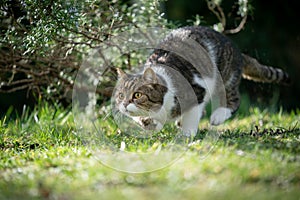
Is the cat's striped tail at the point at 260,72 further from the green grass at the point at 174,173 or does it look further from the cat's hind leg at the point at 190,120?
the green grass at the point at 174,173

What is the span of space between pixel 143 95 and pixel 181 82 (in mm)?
391

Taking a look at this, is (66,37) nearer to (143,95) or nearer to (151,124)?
(143,95)

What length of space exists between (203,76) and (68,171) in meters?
2.05

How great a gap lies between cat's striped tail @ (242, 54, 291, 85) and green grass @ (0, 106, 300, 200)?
1617mm

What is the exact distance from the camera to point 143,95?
13.0 ft

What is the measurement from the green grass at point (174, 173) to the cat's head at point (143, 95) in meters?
0.40

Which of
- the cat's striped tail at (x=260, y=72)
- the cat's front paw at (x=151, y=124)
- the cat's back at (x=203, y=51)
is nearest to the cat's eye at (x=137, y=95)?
the cat's front paw at (x=151, y=124)

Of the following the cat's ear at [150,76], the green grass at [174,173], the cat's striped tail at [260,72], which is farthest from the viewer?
the cat's striped tail at [260,72]

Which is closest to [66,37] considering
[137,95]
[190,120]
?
[137,95]

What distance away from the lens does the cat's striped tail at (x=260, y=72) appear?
5188 mm

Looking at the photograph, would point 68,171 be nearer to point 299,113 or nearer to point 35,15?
point 35,15

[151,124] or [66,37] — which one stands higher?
[66,37]

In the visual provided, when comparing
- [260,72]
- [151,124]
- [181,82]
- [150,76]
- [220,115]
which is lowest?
[220,115]

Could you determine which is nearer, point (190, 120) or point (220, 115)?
point (190, 120)
